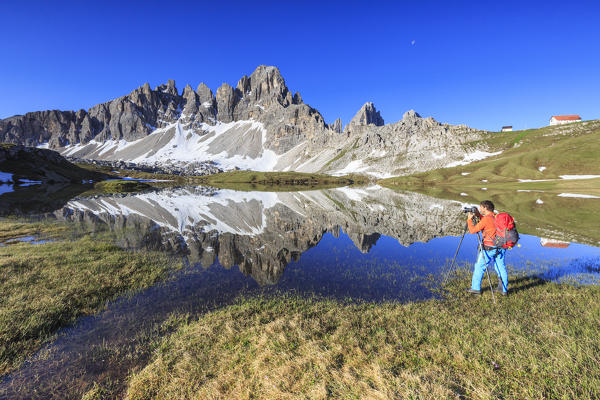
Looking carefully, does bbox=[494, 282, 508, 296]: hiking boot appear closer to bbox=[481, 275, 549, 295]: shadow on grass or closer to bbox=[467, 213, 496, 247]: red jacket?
bbox=[481, 275, 549, 295]: shadow on grass

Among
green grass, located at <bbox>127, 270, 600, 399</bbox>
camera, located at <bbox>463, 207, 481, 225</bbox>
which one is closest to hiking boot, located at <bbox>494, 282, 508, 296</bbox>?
green grass, located at <bbox>127, 270, 600, 399</bbox>

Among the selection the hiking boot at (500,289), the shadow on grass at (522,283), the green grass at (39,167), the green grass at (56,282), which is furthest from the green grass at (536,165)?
the green grass at (39,167)

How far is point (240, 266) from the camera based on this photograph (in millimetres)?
20109

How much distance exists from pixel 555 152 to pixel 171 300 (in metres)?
217

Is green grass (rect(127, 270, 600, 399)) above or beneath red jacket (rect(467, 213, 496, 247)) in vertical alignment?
beneath

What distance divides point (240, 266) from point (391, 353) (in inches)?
563

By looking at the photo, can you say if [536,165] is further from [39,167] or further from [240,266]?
[39,167]

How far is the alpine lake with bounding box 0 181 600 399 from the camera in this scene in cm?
937

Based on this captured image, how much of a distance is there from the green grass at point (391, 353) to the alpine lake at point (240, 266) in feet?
5.90

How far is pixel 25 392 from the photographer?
25.5 ft

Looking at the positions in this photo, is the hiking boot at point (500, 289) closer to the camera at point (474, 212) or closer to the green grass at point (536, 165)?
the camera at point (474, 212)

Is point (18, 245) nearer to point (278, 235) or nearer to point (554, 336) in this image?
point (278, 235)

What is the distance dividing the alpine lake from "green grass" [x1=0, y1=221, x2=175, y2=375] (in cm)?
30

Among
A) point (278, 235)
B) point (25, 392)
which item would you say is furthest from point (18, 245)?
point (278, 235)
